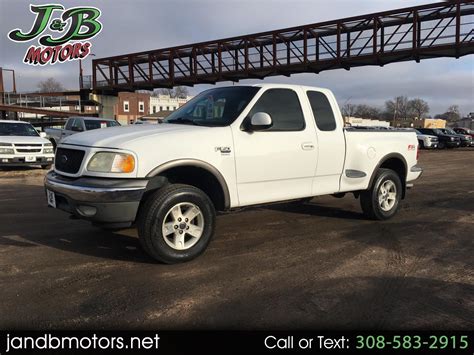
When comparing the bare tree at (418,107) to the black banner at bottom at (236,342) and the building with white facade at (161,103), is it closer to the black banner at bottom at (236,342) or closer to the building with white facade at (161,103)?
the building with white facade at (161,103)

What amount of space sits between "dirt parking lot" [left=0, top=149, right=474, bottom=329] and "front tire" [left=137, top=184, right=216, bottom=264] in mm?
187

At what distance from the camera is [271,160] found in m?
5.50

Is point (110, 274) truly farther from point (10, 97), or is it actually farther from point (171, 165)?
point (10, 97)

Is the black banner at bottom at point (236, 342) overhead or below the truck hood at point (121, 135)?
below

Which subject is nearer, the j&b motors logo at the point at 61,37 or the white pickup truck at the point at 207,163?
the white pickup truck at the point at 207,163

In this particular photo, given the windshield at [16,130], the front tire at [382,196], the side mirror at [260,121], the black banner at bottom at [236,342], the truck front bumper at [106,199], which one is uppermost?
the windshield at [16,130]

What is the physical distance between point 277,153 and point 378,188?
2.33 metres

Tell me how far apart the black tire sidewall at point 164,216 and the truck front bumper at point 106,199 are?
22 centimetres

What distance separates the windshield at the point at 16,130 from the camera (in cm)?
1453

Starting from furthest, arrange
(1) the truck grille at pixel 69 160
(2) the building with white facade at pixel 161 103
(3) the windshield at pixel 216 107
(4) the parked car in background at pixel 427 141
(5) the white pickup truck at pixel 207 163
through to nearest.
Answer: (2) the building with white facade at pixel 161 103 → (4) the parked car in background at pixel 427 141 → (3) the windshield at pixel 216 107 → (1) the truck grille at pixel 69 160 → (5) the white pickup truck at pixel 207 163

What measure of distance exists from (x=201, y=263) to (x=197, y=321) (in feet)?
4.60

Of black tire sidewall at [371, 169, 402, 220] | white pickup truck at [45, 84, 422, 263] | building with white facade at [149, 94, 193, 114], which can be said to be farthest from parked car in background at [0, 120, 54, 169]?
building with white facade at [149, 94, 193, 114]

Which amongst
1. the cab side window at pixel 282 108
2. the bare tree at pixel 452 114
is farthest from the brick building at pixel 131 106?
the bare tree at pixel 452 114

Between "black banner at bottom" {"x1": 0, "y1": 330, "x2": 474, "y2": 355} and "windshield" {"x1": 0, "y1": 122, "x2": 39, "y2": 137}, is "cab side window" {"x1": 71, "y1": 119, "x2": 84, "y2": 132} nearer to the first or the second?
"windshield" {"x1": 0, "y1": 122, "x2": 39, "y2": 137}
